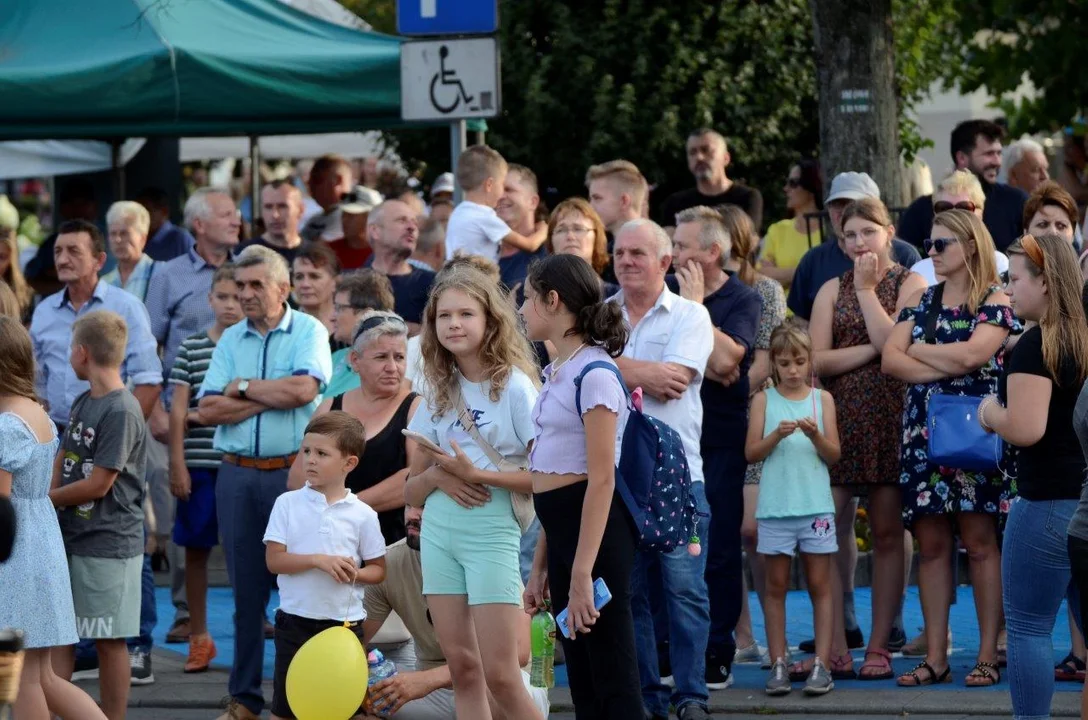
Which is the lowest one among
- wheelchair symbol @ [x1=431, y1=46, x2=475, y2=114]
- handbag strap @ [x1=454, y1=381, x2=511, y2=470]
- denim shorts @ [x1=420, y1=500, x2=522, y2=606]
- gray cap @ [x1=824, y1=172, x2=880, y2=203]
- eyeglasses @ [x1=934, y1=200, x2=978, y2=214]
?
denim shorts @ [x1=420, y1=500, x2=522, y2=606]

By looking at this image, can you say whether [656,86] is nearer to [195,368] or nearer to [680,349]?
[195,368]

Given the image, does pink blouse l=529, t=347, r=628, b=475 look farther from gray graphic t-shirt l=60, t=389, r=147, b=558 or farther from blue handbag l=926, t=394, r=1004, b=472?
gray graphic t-shirt l=60, t=389, r=147, b=558

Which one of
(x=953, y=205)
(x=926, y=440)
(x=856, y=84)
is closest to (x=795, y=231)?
(x=856, y=84)

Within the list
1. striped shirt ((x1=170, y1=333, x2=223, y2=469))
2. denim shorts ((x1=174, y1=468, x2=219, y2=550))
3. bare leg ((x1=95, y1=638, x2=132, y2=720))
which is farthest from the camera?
denim shorts ((x1=174, y1=468, x2=219, y2=550))

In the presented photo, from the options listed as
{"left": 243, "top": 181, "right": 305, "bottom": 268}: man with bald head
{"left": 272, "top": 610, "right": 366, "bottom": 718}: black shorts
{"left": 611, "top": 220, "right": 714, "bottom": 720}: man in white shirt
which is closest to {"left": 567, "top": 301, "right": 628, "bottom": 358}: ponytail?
{"left": 611, "top": 220, "right": 714, "bottom": 720}: man in white shirt

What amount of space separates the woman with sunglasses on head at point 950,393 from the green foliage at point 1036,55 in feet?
34.6

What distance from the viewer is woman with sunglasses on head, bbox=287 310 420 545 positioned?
26.0 ft

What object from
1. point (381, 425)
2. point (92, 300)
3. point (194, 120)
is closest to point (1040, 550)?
point (381, 425)

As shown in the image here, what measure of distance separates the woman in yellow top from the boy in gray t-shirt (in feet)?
16.2

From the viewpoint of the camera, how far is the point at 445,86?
10.1 m

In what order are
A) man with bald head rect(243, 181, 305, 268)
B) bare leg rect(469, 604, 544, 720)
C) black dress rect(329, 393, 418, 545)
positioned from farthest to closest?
man with bald head rect(243, 181, 305, 268), black dress rect(329, 393, 418, 545), bare leg rect(469, 604, 544, 720)

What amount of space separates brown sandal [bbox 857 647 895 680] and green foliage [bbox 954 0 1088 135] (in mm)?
10953

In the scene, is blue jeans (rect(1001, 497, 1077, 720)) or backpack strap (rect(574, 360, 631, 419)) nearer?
backpack strap (rect(574, 360, 631, 419))

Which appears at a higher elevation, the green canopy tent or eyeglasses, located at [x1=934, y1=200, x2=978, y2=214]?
the green canopy tent
